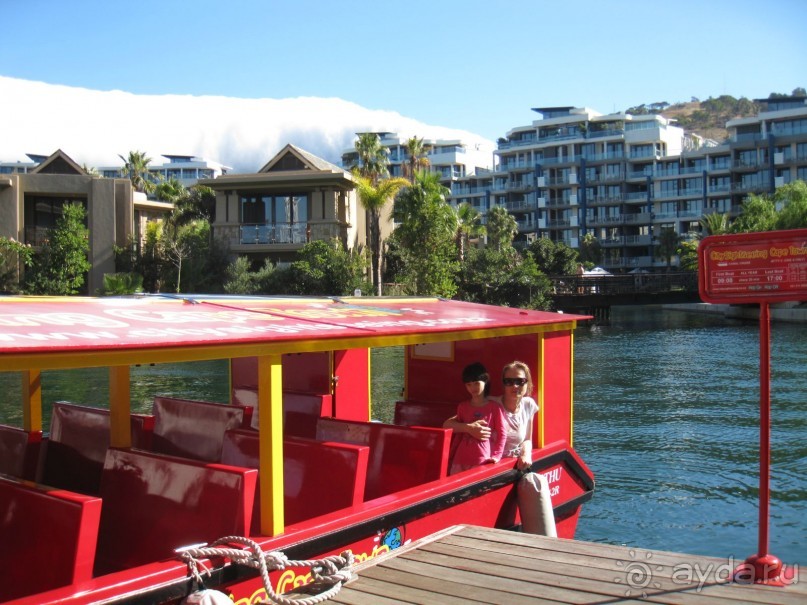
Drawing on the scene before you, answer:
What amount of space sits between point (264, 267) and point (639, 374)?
1972 cm

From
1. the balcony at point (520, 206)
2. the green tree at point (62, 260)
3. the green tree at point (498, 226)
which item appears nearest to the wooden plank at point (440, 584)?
the green tree at point (62, 260)

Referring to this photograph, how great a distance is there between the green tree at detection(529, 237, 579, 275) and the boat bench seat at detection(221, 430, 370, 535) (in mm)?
59426

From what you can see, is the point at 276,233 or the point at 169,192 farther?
the point at 169,192

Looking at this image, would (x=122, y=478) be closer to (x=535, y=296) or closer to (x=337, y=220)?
(x=337, y=220)

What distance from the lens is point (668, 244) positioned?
8431cm

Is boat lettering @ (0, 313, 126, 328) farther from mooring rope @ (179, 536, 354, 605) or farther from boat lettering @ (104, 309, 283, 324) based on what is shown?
mooring rope @ (179, 536, 354, 605)

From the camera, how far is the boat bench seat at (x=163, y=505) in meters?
4.86

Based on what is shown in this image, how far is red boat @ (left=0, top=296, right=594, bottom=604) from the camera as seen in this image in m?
4.33

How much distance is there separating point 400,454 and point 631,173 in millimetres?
90794

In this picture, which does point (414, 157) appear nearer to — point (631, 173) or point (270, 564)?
point (631, 173)

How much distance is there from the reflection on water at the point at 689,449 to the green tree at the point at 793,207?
81.8 feet

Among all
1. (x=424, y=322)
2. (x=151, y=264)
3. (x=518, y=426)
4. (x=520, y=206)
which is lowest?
(x=518, y=426)

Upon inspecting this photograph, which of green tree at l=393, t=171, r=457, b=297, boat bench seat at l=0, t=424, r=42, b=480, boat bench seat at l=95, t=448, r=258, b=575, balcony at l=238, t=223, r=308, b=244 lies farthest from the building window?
boat bench seat at l=95, t=448, r=258, b=575

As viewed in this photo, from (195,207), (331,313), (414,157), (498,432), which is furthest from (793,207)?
(331,313)
